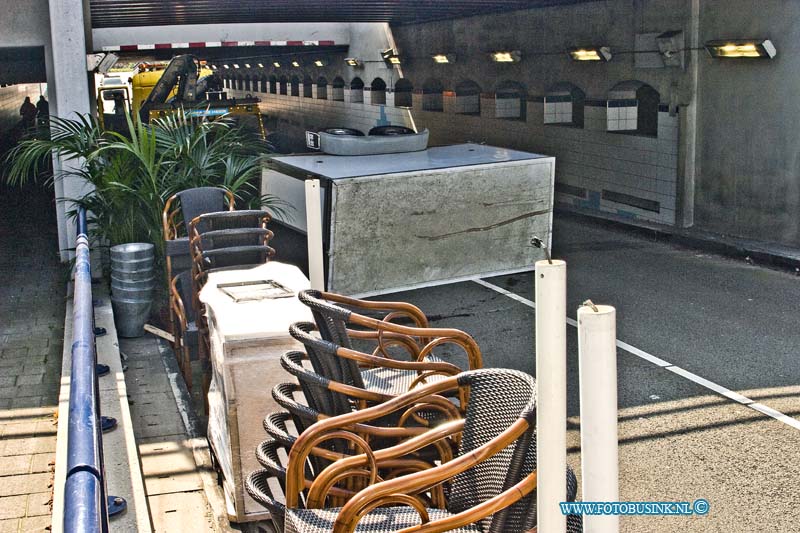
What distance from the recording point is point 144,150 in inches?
382

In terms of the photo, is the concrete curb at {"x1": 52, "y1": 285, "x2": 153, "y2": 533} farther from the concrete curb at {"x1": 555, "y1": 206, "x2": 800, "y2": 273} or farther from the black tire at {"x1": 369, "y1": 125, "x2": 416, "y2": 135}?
the concrete curb at {"x1": 555, "y1": 206, "x2": 800, "y2": 273}

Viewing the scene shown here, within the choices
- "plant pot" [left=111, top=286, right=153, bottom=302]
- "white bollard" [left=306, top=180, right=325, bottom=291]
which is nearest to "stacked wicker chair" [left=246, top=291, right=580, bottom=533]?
"white bollard" [left=306, top=180, right=325, bottom=291]

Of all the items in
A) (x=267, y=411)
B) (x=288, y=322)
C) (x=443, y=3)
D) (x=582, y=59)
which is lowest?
(x=267, y=411)

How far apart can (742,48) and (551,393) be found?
1082cm

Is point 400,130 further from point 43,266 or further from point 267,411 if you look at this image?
point 267,411

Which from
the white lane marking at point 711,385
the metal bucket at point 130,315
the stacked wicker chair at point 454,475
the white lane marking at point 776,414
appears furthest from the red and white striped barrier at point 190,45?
the stacked wicker chair at point 454,475

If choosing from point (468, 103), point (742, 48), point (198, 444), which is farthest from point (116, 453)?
point (468, 103)

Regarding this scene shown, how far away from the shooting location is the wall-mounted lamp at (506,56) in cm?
1870

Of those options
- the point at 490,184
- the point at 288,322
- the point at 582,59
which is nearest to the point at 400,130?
the point at 582,59

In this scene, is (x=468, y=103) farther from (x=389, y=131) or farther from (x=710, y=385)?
(x=710, y=385)

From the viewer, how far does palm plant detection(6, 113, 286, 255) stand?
383 inches

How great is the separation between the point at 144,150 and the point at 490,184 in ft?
11.8

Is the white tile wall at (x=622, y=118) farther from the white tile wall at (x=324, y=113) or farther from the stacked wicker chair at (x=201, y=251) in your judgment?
the white tile wall at (x=324, y=113)

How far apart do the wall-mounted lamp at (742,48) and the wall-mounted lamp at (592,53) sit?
2543 millimetres
